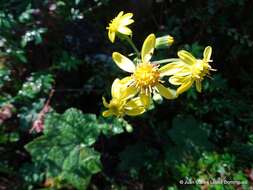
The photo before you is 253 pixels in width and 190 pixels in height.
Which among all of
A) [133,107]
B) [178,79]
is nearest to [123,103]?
[133,107]

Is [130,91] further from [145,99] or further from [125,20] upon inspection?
[125,20]

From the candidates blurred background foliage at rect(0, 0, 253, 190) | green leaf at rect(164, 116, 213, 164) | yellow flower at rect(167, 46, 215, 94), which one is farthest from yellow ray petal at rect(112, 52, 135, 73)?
green leaf at rect(164, 116, 213, 164)

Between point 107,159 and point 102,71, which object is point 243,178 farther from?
point 102,71

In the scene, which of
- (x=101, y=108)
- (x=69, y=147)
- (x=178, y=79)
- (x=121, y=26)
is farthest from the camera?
(x=101, y=108)

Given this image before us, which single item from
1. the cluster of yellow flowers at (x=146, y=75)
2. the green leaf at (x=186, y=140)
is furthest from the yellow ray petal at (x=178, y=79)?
the green leaf at (x=186, y=140)

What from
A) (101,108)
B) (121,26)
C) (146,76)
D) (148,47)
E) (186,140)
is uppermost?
(121,26)

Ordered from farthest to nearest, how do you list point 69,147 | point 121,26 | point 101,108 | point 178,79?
point 101,108 → point 69,147 → point 121,26 → point 178,79

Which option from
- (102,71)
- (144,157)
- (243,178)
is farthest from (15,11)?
(243,178)
